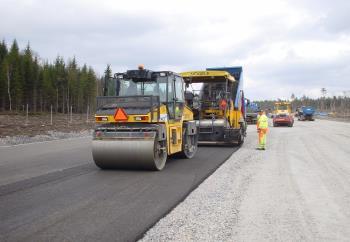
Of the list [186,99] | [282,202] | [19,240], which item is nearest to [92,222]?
[19,240]

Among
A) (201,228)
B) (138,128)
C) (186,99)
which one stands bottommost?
(201,228)

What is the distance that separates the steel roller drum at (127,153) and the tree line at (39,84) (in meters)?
50.4

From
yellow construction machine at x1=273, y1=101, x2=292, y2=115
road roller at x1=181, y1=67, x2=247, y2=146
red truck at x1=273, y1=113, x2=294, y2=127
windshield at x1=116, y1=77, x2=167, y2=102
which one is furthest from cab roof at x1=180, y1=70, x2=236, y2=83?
yellow construction machine at x1=273, y1=101, x2=292, y2=115

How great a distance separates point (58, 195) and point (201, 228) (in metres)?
2.72

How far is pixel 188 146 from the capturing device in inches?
464

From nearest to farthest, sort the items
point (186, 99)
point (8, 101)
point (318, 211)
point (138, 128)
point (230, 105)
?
point (318, 211) → point (138, 128) → point (186, 99) → point (230, 105) → point (8, 101)

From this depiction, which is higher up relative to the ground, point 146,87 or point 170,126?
point 146,87

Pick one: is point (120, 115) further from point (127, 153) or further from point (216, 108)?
point (216, 108)

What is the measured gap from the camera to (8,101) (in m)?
63.8

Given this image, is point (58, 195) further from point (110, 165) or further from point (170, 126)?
point (170, 126)

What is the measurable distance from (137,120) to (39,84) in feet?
216

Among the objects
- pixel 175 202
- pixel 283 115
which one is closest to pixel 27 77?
pixel 283 115

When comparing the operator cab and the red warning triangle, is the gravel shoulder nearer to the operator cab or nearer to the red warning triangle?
the operator cab

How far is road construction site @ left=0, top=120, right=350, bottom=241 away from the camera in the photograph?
483 cm
